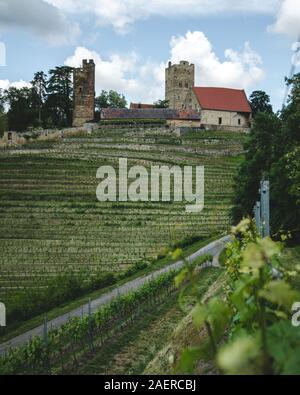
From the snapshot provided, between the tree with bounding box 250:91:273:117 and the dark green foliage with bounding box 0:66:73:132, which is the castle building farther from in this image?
the dark green foliage with bounding box 0:66:73:132

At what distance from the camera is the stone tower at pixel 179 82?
10500 centimetres

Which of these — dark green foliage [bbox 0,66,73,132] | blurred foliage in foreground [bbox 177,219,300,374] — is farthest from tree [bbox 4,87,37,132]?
blurred foliage in foreground [bbox 177,219,300,374]

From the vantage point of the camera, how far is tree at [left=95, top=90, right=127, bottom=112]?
111m

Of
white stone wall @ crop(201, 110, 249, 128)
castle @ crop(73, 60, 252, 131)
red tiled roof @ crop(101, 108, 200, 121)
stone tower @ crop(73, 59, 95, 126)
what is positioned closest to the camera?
red tiled roof @ crop(101, 108, 200, 121)

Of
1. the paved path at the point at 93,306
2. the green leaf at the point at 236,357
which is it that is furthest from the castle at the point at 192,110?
the green leaf at the point at 236,357

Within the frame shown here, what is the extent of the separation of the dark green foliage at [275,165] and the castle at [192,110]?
5434 centimetres

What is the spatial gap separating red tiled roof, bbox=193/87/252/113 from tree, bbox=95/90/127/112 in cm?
2130

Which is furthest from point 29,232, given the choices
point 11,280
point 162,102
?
point 162,102

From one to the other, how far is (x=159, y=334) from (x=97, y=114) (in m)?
85.2

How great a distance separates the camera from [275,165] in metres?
27.9

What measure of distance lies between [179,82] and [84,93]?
22.5 meters

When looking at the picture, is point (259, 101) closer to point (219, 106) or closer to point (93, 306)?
point (219, 106)

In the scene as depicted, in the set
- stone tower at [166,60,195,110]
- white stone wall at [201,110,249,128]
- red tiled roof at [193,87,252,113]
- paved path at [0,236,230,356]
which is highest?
stone tower at [166,60,195,110]
